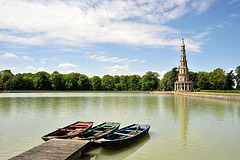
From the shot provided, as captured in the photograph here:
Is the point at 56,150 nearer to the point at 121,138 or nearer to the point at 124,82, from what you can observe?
the point at 121,138

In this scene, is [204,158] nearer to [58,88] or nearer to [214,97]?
[214,97]

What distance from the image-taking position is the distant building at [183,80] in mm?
96625

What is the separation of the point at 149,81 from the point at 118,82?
28601 millimetres

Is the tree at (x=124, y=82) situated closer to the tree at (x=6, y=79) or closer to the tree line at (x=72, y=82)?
the tree line at (x=72, y=82)

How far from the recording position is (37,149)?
9.52 metres

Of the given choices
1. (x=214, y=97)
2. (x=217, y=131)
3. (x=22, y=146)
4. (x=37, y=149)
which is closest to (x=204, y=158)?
(x=217, y=131)

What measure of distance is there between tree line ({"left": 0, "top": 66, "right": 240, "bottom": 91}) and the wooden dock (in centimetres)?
9207

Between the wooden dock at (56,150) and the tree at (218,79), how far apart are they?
92.1 meters

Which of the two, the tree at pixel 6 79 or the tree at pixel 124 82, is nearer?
the tree at pixel 6 79

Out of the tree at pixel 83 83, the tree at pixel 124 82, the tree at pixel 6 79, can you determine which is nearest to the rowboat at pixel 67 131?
the tree at pixel 6 79

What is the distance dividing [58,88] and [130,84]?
48385 millimetres

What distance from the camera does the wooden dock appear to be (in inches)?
338

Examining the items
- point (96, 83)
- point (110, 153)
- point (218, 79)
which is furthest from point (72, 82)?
point (110, 153)

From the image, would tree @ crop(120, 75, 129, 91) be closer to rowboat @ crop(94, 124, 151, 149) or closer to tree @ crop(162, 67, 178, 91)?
tree @ crop(162, 67, 178, 91)
